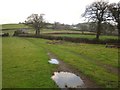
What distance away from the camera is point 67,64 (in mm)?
26766

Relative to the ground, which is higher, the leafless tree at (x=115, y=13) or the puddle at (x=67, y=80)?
the leafless tree at (x=115, y=13)

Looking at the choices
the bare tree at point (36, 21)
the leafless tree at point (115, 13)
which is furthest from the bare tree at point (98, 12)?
the bare tree at point (36, 21)

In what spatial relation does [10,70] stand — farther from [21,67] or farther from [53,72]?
[53,72]

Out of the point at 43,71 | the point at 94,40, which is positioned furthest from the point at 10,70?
the point at 94,40

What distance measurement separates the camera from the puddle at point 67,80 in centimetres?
1778

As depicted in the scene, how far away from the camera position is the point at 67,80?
1958 cm

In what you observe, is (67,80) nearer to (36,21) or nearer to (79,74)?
(79,74)

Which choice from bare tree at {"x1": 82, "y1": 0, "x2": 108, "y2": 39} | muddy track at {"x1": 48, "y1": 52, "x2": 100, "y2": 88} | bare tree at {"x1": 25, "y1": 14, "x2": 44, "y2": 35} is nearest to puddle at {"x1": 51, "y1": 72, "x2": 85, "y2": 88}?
muddy track at {"x1": 48, "y1": 52, "x2": 100, "y2": 88}

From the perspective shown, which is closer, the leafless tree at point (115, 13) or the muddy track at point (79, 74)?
the muddy track at point (79, 74)

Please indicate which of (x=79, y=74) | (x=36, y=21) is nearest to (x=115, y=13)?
(x=36, y=21)

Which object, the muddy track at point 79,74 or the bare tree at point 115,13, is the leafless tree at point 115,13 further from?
the muddy track at point 79,74

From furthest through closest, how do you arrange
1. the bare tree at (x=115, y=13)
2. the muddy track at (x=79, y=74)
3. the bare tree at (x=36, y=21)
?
1. the bare tree at (x=36, y=21)
2. the bare tree at (x=115, y=13)
3. the muddy track at (x=79, y=74)

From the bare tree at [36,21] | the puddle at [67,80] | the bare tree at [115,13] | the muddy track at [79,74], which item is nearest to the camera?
the muddy track at [79,74]

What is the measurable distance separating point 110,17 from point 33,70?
48845 millimetres
